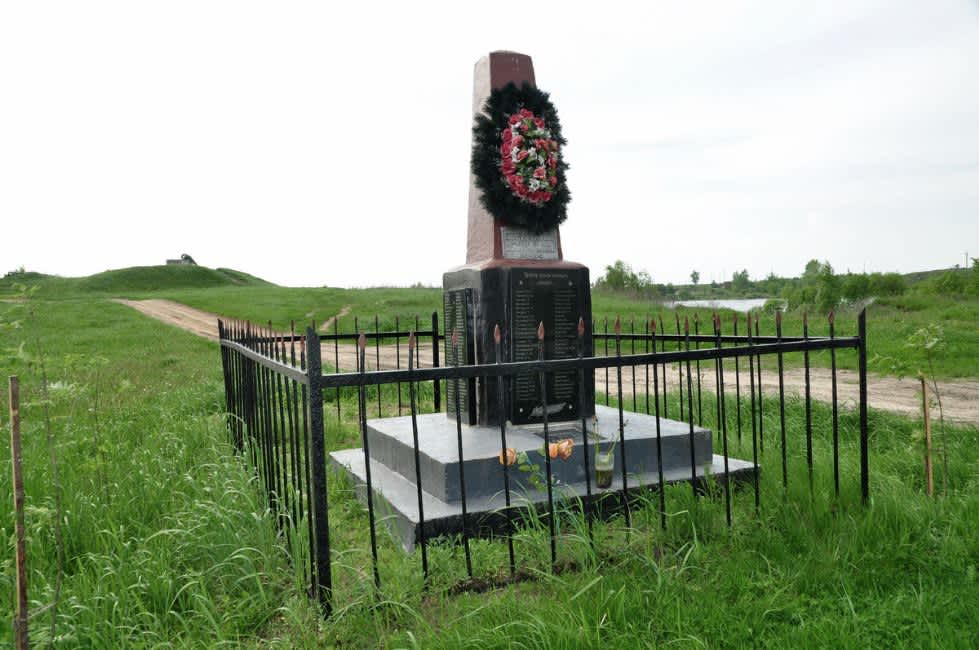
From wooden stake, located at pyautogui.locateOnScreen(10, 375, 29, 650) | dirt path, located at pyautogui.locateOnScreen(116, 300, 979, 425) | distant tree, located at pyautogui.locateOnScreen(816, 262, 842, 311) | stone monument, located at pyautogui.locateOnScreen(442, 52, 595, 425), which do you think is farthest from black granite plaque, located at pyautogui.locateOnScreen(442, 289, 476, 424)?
distant tree, located at pyautogui.locateOnScreen(816, 262, 842, 311)

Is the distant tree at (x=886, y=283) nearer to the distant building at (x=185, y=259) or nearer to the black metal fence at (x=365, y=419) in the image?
the black metal fence at (x=365, y=419)

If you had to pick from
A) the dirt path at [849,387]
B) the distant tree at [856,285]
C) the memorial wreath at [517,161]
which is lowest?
the dirt path at [849,387]

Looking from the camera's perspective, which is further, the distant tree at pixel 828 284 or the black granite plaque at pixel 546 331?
the distant tree at pixel 828 284

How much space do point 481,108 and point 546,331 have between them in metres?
2.12

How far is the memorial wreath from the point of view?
18.2ft

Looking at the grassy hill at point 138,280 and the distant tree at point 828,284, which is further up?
the grassy hill at point 138,280

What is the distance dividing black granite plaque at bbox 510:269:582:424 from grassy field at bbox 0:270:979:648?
151 cm

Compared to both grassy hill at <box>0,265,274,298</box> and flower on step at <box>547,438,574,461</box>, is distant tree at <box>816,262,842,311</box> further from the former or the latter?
grassy hill at <box>0,265,274,298</box>

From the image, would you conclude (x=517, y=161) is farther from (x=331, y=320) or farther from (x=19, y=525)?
(x=331, y=320)

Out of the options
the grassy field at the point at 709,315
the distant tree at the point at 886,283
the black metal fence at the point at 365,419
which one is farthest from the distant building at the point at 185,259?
the black metal fence at the point at 365,419

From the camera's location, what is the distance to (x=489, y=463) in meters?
4.36

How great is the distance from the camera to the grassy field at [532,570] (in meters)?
2.65

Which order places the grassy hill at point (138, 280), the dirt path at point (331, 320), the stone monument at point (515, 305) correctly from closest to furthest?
the stone monument at point (515, 305) → the dirt path at point (331, 320) → the grassy hill at point (138, 280)

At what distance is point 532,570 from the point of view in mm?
3125
